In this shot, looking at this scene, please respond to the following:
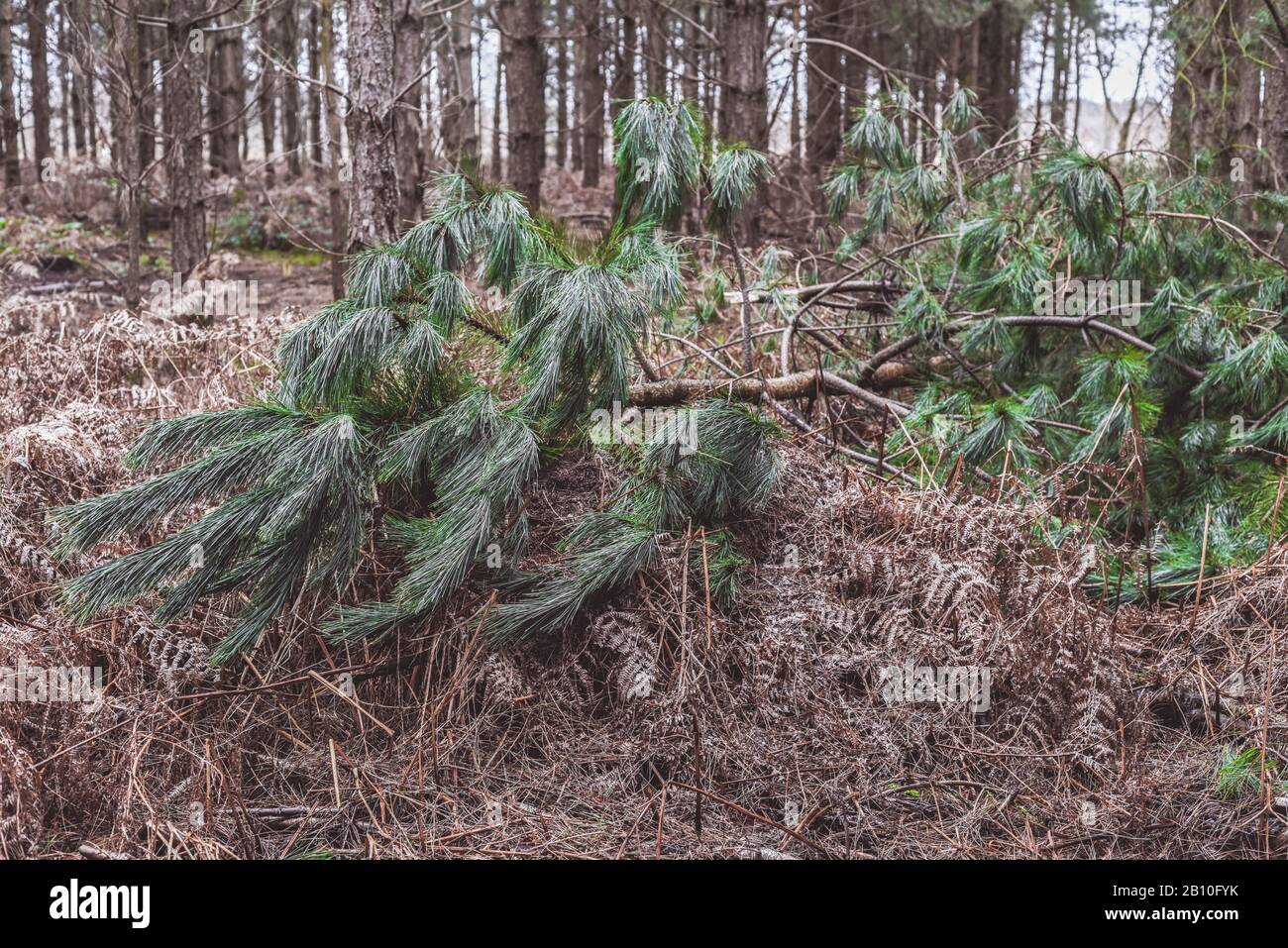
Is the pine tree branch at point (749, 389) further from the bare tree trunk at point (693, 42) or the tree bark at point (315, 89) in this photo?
the tree bark at point (315, 89)

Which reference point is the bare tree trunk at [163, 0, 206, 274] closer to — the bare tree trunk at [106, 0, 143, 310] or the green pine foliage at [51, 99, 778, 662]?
the bare tree trunk at [106, 0, 143, 310]

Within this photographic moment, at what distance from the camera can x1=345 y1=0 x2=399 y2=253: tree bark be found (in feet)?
15.0

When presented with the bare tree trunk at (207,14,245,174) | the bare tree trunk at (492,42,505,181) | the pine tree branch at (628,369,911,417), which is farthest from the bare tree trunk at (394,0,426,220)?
the pine tree branch at (628,369,911,417)

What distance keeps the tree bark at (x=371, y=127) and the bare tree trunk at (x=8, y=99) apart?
39.2 ft

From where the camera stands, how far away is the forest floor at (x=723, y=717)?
2570 mm

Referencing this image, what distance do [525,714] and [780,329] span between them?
215 centimetres

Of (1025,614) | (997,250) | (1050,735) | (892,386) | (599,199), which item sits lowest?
(1050,735)

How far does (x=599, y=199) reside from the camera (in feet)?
50.4

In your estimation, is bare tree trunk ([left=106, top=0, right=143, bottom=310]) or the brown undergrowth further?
bare tree trunk ([left=106, top=0, right=143, bottom=310])

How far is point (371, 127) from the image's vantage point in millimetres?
4555

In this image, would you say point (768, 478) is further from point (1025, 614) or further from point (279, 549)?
point (279, 549)

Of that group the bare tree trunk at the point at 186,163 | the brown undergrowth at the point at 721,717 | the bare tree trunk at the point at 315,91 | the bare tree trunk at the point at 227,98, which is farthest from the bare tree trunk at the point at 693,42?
the brown undergrowth at the point at 721,717

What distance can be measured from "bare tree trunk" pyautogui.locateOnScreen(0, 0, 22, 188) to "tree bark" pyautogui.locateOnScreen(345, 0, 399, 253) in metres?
11.9

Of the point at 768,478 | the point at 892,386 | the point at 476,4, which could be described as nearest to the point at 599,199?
the point at 476,4
